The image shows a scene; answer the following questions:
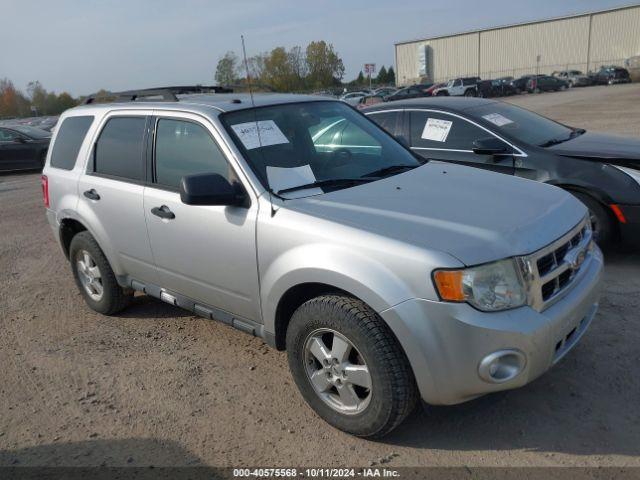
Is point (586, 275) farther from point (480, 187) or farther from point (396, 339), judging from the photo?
point (396, 339)

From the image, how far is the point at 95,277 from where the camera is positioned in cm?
483

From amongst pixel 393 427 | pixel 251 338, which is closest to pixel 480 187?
pixel 393 427

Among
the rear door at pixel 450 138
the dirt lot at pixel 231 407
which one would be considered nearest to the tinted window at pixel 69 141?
the dirt lot at pixel 231 407

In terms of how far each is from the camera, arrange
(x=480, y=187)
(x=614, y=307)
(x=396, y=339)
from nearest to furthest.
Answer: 1. (x=396, y=339)
2. (x=480, y=187)
3. (x=614, y=307)

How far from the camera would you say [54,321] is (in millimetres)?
4941

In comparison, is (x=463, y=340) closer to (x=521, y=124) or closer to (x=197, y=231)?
(x=197, y=231)

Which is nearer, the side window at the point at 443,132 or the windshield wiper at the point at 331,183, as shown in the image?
the windshield wiper at the point at 331,183

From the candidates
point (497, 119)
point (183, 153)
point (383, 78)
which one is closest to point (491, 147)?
point (497, 119)

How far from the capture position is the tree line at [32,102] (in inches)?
2445

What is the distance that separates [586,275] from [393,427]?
4.53ft

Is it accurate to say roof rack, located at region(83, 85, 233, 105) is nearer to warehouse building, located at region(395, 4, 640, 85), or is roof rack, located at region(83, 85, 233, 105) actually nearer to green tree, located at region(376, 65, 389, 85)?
warehouse building, located at region(395, 4, 640, 85)

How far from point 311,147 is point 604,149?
10.5 ft

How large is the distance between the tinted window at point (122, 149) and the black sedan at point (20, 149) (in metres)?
12.9

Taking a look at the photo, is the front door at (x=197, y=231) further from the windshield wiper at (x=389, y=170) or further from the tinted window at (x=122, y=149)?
the windshield wiper at (x=389, y=170)
